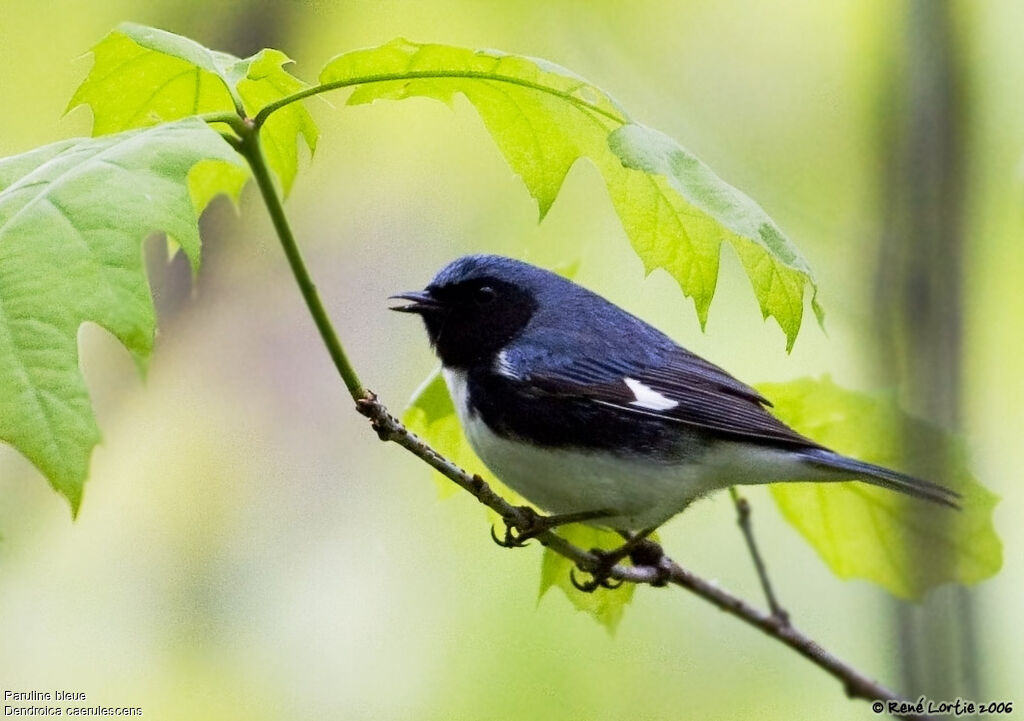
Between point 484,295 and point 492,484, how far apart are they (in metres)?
0.42

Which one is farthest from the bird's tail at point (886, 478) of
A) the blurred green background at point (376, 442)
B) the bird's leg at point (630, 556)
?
the blurred green background at point (376, 442)

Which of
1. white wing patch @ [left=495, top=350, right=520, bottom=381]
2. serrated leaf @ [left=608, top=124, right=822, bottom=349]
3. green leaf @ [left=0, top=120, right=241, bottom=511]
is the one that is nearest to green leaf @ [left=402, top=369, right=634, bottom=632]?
white wing patch @ [left=495, top=350, right=520, bottom=381]

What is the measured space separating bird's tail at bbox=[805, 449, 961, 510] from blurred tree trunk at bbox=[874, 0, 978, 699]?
29 millimetres

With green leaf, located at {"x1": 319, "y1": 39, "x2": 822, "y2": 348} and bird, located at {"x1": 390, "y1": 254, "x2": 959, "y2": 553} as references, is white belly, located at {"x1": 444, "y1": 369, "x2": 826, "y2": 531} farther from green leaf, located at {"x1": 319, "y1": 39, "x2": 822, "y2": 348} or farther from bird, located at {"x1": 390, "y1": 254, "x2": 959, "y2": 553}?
green leaf, located at {"x1": 319, "y1": 39, "x2": 822, "y2": 348}

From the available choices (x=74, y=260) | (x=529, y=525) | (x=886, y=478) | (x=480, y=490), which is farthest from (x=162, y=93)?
(x=886, y=478)

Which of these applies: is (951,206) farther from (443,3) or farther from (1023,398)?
(443,3)

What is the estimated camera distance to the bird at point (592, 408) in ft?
6.19

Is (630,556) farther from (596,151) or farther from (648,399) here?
(596,151)

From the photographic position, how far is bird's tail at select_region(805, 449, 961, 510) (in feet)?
4.76

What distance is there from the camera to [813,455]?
5.88ft

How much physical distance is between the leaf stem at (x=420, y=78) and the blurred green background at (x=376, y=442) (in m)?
1.60

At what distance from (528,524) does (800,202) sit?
1601mm

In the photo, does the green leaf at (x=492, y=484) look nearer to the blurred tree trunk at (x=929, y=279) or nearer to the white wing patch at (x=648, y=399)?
the white wing patch at (x=648, y=399)

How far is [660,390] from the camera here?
2092 mm
